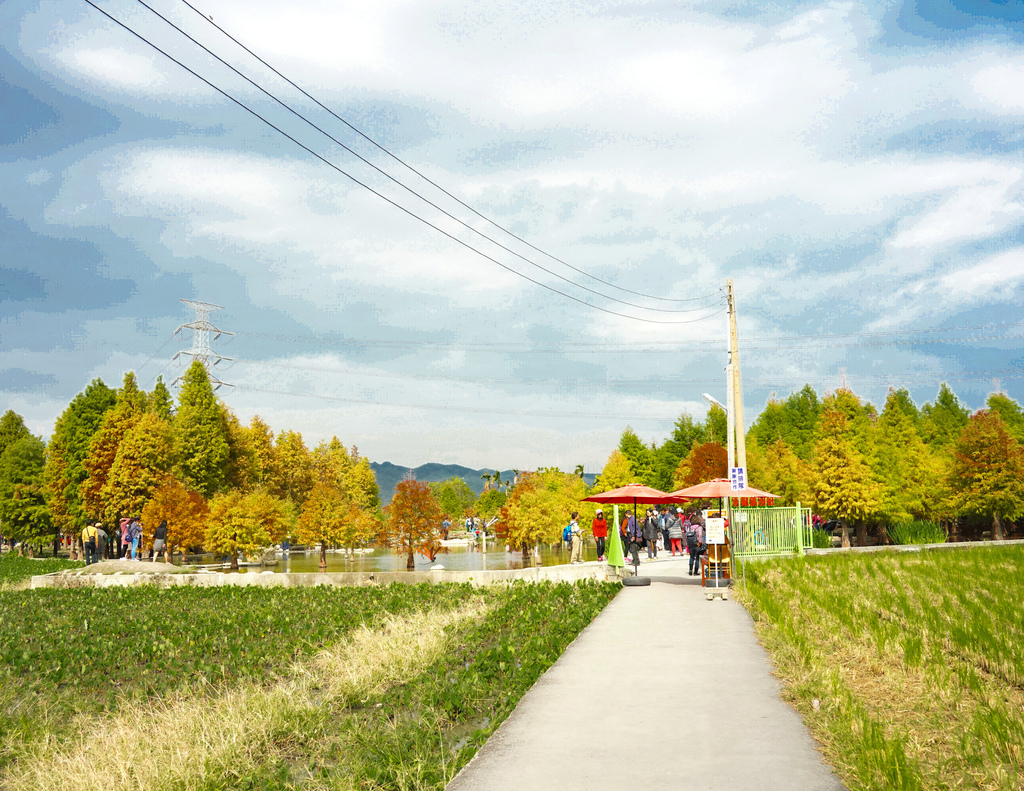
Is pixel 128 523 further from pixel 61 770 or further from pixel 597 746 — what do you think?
pixel 597 746

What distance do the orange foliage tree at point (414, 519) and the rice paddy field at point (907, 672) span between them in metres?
27.1

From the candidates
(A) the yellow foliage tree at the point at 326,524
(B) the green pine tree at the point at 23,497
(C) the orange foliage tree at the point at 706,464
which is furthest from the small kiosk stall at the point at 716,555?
(B) the green pine tree at the point at 23,497

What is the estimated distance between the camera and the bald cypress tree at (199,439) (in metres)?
58.3

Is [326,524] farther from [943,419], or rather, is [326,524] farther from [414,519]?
[943,419]

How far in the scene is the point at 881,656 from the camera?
8.96 meters

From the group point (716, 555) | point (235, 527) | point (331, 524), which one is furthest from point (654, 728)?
point (331, 524)

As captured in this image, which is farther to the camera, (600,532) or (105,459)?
(105,459)

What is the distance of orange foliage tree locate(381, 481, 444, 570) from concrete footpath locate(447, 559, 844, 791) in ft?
102

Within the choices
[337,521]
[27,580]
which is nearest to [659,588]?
[27,580]

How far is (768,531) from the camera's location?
24859 millimetres

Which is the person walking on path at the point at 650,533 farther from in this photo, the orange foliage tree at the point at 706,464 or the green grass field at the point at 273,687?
the orange foliage tree at the point at 706,464

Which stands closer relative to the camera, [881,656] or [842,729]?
[842,729]

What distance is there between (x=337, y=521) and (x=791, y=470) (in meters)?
30.8

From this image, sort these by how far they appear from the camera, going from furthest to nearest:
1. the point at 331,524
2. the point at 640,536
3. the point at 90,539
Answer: the point at 331,524, the point at 90,539, the point at 640,536
